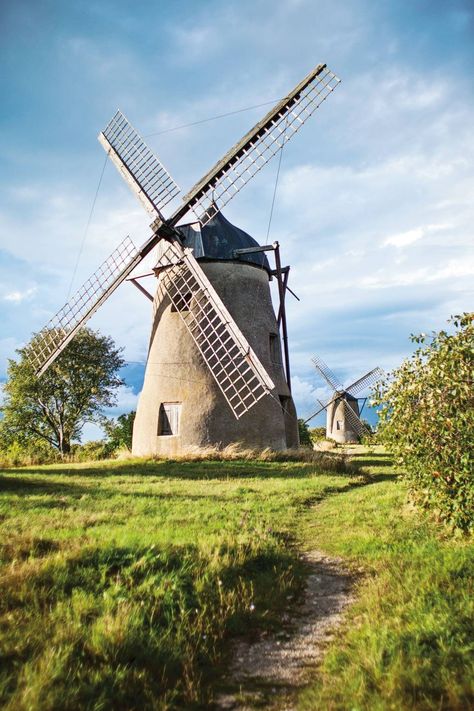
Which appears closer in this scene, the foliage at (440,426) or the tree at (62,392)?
the foliage at (440,426)

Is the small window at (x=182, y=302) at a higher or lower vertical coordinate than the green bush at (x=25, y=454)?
higher

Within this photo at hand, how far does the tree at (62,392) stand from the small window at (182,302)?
12.5 metres

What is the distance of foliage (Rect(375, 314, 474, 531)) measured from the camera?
695cm

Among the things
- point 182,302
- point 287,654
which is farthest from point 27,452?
point 287,654

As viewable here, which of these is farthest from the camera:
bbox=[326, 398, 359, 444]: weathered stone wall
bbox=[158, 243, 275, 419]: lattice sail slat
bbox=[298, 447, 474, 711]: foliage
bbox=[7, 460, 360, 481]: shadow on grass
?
bbox=[326, 398, 359, 444]: weathered stone wall

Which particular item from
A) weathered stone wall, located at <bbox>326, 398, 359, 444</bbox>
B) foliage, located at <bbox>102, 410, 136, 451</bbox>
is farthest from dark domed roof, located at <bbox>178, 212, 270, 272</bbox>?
weathered stone wall, located at <bbox>326, 398, 359, 444</bbox>

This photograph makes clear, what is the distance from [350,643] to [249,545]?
2.24m

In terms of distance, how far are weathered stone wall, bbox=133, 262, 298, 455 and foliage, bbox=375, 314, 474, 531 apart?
10045 mm

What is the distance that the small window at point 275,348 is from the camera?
20.3 metres

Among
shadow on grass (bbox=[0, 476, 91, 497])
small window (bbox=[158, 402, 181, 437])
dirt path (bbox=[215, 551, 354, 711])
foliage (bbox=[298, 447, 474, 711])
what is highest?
small window (bbox=[158, 402, 181, 437])

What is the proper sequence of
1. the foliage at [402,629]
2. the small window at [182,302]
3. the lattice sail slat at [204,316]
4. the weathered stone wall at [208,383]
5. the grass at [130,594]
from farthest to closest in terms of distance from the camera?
the small window at [182,302]
the weathered stone wall at [208,383]
the lattice sail slat at [204,316]
the grass at [130,594]
the foliage at [402,629]

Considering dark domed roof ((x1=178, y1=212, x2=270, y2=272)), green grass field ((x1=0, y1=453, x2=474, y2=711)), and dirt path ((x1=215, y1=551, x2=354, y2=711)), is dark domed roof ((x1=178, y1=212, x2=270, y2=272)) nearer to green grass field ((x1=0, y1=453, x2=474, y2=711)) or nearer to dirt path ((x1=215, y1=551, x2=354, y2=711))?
green grass field ((x1=0, y1=453, x2=474, y2=711))

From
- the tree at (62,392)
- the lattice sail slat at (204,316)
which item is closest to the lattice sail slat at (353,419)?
the tree at (62,392)

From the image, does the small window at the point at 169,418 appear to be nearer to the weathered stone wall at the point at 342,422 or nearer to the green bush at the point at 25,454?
the green bush at the point at 25,454
